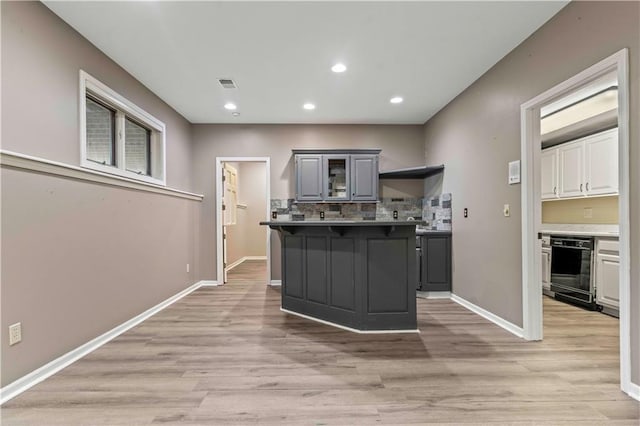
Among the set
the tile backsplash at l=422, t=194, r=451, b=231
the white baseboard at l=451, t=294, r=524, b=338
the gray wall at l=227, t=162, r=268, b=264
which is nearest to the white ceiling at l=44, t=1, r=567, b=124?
the tile backsplash at l=422, t=194, r=451, b=231

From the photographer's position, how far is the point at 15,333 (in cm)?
193

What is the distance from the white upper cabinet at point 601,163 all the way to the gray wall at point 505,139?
5.33 ft

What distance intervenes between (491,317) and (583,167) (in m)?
2.49

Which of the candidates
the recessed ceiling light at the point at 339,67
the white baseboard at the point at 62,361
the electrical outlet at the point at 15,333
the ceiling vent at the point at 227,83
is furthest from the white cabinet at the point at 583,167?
the electrical outlet at the point at 15,333

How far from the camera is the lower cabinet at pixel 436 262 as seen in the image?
13.8 feet

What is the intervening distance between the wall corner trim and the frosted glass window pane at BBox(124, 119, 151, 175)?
1.14 ft

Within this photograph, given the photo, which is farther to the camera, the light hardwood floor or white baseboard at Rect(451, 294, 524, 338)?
white baseboard at Rect(451, 294, 524, 338)

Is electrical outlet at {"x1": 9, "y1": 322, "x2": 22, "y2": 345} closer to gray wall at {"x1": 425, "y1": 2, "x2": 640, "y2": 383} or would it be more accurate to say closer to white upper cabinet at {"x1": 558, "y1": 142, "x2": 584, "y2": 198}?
gray wall at {"x1": 425, "y1": 2, "x2": 640, "y2": 383}

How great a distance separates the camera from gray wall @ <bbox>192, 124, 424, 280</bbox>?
16.7ft

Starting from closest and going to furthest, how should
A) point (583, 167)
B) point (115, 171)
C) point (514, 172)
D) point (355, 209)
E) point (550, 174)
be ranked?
point (514, 172), point (115, 171), point (583, 167), point (550, 174), point (355, 209)

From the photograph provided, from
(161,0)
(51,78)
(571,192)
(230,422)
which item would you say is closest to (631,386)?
(230,422)

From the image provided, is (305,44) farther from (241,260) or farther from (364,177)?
(241,260)

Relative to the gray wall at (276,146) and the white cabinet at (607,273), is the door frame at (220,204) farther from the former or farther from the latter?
the white cabinet at (607,273)

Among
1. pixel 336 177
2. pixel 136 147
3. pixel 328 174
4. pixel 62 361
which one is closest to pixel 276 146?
pixel 328 174
